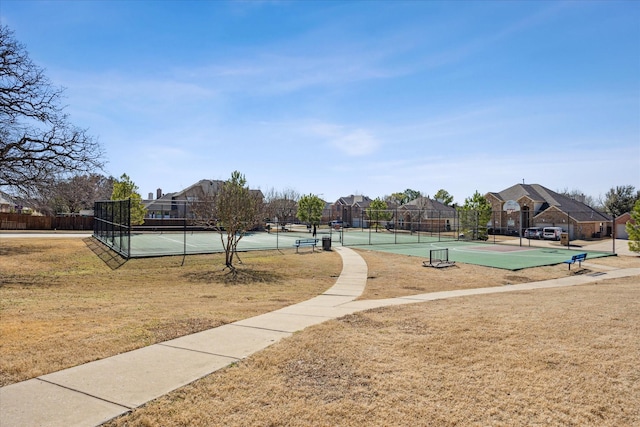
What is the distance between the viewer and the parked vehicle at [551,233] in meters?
46.2

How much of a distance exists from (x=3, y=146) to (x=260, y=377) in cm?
2133

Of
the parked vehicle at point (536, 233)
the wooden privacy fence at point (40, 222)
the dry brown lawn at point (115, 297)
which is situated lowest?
the dry brown lawn at point (115, 297)

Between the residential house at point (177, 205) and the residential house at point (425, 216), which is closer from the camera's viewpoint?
the residential house at point (177, 205)

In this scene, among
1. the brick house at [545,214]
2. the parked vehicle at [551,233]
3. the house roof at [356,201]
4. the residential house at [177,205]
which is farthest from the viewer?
the house roof at [356,201]

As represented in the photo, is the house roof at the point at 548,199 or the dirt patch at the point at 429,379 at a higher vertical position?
the house roof at the point at 548,199

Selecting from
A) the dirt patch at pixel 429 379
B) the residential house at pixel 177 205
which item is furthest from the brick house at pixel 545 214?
the dirt patch at pixel 429 379

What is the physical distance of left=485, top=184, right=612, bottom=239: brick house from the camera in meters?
49.4

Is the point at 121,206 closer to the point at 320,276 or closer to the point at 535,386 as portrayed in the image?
the point at 320,276

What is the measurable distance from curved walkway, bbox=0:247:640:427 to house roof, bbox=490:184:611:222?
2011 inches

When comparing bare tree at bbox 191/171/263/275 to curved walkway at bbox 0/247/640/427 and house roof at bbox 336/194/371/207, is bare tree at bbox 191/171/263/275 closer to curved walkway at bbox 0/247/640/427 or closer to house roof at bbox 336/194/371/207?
curved walkway at bbox 0/247/640/427

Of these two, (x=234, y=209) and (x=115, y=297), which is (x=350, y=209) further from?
(x=115, y=297)

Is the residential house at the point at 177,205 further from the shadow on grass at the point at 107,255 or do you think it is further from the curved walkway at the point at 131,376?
the curved walkway at the point at 131,376

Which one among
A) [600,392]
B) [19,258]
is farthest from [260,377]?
[19,258]

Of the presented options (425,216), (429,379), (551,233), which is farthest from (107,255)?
(425,216)
